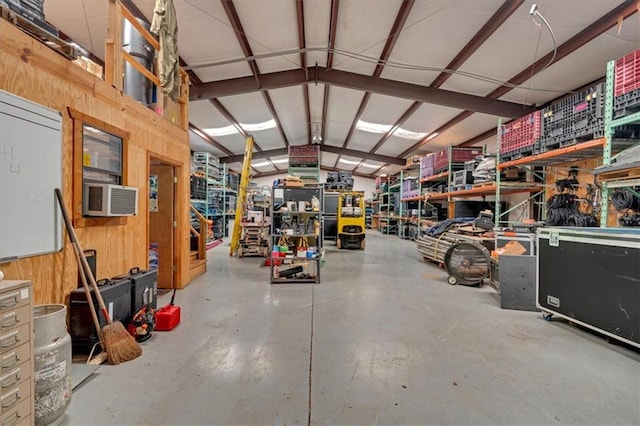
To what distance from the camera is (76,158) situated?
2.44 meters

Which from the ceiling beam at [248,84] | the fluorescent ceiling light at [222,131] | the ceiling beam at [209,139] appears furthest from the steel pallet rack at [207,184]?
the ceiling beam at [248,84]

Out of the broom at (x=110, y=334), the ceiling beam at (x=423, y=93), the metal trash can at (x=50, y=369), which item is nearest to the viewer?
the metal trash can at (x=50, y=369)

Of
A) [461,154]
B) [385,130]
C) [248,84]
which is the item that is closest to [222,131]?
[248,84]

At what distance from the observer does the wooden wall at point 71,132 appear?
1953 millimetres

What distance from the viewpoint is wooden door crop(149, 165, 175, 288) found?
4301mm

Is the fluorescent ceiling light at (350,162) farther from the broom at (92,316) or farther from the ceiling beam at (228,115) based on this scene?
the broom at (92,316)

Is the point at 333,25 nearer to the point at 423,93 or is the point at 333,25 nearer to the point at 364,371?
the point at 423,93

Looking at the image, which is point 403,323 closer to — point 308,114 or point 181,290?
point 181,290

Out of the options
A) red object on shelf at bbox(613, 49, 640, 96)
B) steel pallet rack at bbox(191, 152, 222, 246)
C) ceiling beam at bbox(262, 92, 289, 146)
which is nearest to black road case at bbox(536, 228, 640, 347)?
red object on shelf at bbox(613, 49, 640, 96)

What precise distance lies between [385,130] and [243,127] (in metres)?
5.03

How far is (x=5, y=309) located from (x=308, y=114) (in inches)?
378

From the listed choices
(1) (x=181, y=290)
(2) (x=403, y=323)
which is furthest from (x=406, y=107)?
(1) (x=181, y=290)

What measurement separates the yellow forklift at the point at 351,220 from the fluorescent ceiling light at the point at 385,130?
2624 mm

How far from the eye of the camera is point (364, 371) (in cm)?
213
